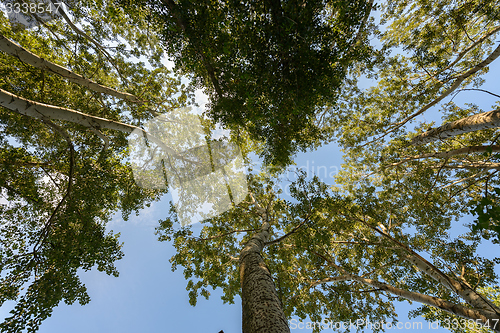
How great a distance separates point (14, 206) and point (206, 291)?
746 cm

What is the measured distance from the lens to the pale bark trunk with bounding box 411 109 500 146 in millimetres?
3701

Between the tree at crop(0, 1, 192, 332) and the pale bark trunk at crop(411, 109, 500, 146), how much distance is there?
8.96 m

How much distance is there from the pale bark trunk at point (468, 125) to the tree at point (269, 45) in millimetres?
2846

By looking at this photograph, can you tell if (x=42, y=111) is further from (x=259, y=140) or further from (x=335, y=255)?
(x=335, y=255)

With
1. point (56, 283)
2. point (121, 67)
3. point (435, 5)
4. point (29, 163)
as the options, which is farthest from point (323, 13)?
point (29, 163)

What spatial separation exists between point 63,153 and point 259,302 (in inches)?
339

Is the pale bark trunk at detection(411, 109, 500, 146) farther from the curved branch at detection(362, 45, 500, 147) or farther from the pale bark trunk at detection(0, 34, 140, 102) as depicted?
the pale bark trunk at detection(0, 34, 140, 102)

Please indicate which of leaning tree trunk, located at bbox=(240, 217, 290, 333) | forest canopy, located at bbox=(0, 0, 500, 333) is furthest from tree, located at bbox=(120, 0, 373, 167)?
leaning tree trunk, located at bbox=(240, 217, 290, 333)

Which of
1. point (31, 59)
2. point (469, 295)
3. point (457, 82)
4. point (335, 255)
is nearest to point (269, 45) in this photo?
point (31, 59)

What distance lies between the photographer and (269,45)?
156 inches

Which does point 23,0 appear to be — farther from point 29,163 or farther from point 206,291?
point 206,291

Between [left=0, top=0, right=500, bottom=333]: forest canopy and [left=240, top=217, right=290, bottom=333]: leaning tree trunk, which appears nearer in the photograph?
[left=240, top=217, right=290, bottom=333]: leaning tree trunk

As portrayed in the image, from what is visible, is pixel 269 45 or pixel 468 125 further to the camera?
pixel 468 125

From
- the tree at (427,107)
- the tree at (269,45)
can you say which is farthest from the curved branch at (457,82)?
the tree at (269,45)
